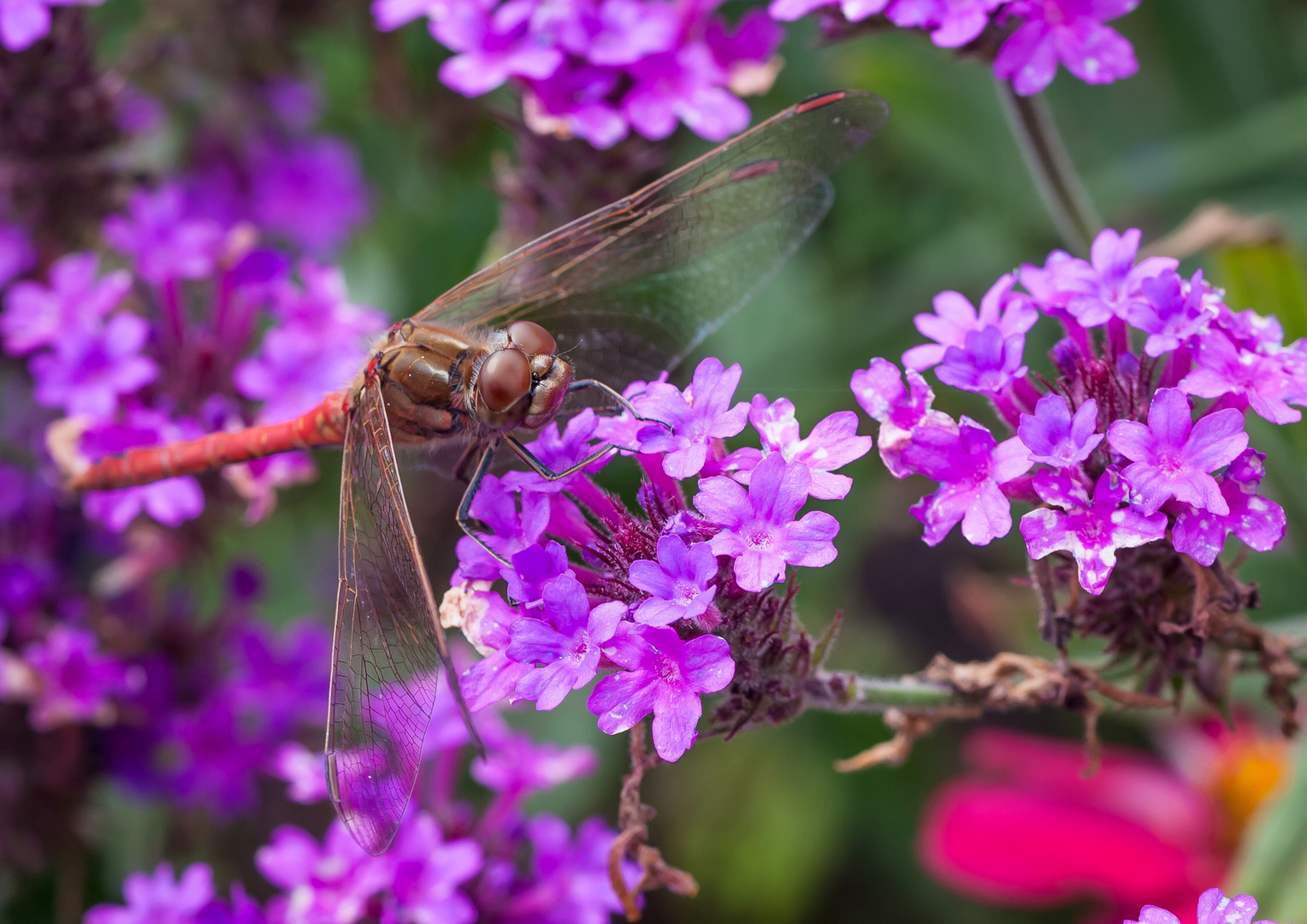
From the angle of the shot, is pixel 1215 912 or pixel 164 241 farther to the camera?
pixel 164 241

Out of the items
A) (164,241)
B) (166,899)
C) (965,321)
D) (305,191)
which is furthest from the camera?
(305,191)

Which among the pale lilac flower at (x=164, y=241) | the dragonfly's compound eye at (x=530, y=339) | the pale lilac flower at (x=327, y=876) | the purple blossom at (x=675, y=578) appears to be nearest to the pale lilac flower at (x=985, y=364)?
the purple blossom at (x=675, y=578)

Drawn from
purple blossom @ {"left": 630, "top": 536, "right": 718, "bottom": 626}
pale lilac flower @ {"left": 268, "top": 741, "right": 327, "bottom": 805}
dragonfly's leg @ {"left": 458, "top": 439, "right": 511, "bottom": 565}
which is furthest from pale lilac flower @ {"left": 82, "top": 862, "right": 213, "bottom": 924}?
purple blossom @ {"left": 630, "top": 536, "right": 718, "bottom": 626}

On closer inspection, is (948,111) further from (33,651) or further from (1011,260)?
(33,651)

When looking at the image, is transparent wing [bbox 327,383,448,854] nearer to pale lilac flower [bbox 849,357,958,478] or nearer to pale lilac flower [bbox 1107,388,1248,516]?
pale lilac flower [bbox 849,357,958,478]

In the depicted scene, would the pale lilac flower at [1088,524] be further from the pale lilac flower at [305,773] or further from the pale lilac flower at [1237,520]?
the pale lilac flower at [305,773]

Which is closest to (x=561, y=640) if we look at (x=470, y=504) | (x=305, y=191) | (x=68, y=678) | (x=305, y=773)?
(x=470, y=504)

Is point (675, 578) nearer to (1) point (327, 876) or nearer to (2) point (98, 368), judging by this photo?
(1) point (327, 876)
